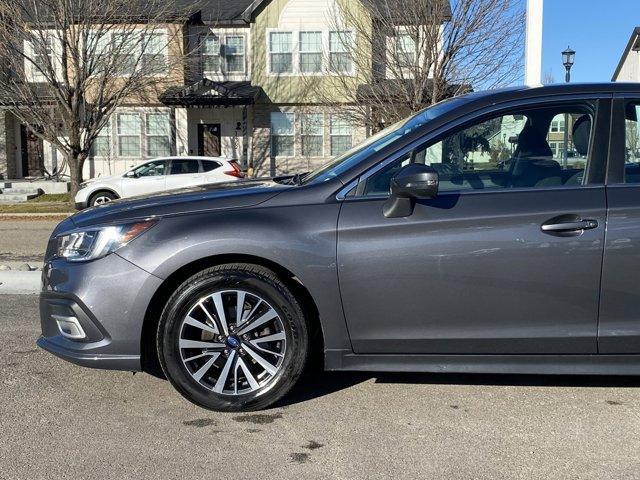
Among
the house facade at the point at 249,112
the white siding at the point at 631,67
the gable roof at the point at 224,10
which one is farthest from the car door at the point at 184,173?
the white siding at the point at 631,67

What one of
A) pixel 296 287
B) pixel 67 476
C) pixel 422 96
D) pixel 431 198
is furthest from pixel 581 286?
pixel 422 96

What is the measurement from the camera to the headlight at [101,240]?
3762mm

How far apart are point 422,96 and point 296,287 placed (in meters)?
12.8

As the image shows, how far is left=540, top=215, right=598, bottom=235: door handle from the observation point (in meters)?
3.58

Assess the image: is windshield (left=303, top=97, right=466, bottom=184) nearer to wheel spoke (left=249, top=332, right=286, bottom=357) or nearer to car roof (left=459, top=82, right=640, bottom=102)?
car roof (left=459, top=82, right=640, bottom=102)

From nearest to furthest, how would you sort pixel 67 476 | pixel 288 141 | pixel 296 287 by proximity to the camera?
pixel 67 476 → pixel 296 287 → pixel 288 141

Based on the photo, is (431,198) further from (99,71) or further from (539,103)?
(99,71)

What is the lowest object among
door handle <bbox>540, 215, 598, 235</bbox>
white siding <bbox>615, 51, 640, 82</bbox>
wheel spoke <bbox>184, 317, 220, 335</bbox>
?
wheel spoke <bbox>184, 317, 220, 335</bbox>

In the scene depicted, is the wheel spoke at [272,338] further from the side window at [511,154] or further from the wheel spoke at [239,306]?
the side window at [511,154]

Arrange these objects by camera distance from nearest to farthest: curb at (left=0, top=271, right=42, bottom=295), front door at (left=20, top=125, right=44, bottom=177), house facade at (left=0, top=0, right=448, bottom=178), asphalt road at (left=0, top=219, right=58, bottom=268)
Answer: curb at (left=0, top=271, right=42, bottom=295) < asphalt road at (left=0, top=219, right=58, bottom=268) < house facade at (left=0, top=0, right=448, bottom=178) < front door at (left=20, top=125, right=44, bottom=177)

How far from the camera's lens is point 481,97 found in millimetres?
3922

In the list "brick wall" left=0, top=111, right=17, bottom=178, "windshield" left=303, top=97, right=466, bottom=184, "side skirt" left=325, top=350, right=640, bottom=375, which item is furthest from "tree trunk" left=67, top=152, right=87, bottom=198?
"side skirt" left=325, top=350, right=640, bottom=375

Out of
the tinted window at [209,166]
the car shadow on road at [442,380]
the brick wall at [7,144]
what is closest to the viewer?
the car shadow on road at [442,380]

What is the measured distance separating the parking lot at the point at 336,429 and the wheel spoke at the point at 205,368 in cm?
24
